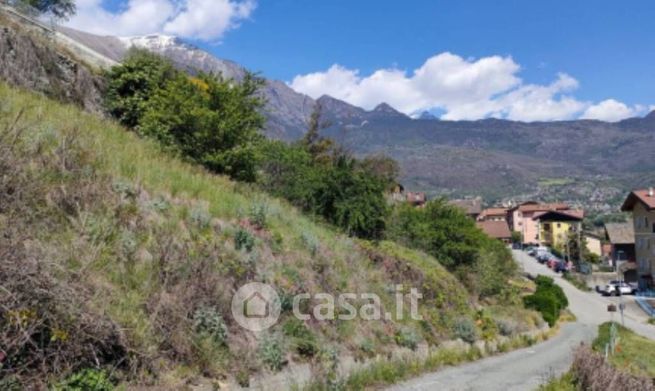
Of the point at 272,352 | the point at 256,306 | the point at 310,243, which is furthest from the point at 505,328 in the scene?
the point at 272,352

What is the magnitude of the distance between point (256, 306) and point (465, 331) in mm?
9437

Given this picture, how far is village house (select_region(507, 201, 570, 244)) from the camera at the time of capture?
396 ft

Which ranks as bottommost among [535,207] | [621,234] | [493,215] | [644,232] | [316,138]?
[621,234]

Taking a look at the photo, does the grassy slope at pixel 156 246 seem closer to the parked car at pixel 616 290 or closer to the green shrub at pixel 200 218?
the green shrub at pixel 200 218

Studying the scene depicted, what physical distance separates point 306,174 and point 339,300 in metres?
10.7

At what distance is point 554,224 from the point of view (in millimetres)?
112625

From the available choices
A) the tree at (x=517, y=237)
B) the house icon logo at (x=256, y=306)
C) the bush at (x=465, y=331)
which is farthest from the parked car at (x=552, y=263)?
the house icon logo at (x=256, y=306)

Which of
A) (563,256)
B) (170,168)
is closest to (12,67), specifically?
(170,168)

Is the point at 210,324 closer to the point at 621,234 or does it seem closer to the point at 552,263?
the point at 552,263

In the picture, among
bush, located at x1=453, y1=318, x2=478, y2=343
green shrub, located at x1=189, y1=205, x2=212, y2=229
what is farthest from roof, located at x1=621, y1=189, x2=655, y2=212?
green shrub, located at x1=189, y1=205, x2=212, y2=229

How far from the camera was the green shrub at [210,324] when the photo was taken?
7.62 m

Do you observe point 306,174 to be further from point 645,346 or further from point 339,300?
point 645,346

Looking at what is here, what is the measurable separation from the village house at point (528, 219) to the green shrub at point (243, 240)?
390 feet

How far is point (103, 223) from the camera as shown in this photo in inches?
311
